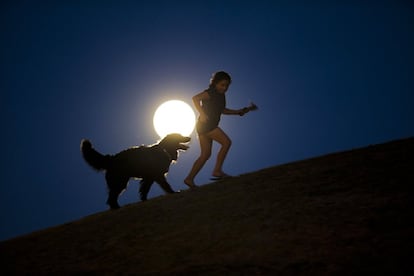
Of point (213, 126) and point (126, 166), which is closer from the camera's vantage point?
point (213, 126)

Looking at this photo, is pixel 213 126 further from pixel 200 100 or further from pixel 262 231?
pixel 262 231

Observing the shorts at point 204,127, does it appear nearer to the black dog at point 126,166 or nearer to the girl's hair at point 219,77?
the girl's hair at point 219,77

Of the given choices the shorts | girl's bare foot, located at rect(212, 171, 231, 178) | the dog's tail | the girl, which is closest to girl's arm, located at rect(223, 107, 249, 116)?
the girl

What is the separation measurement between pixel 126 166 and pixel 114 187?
0.49m

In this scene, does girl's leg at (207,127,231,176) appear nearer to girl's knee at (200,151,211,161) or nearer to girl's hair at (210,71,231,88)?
girl's knee at (200,151,211,161)

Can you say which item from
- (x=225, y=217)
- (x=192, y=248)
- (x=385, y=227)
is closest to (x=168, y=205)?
(x=225, y=217)

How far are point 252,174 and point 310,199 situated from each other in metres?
2.16

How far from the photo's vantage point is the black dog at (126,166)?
298 inches

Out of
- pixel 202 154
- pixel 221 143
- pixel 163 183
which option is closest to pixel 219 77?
pixel 221 143

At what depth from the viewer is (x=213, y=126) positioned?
23.1 ft

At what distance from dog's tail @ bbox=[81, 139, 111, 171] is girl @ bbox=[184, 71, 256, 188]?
6.23ft

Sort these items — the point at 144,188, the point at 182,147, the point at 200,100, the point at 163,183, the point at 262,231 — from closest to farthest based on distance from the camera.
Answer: the point at 262,231 < the point at 200,100 < the point at 163,183 < the point at 144,188 < the point at 182,147

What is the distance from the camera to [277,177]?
5.47m

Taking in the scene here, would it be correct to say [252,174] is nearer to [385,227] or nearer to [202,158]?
[202,158]
